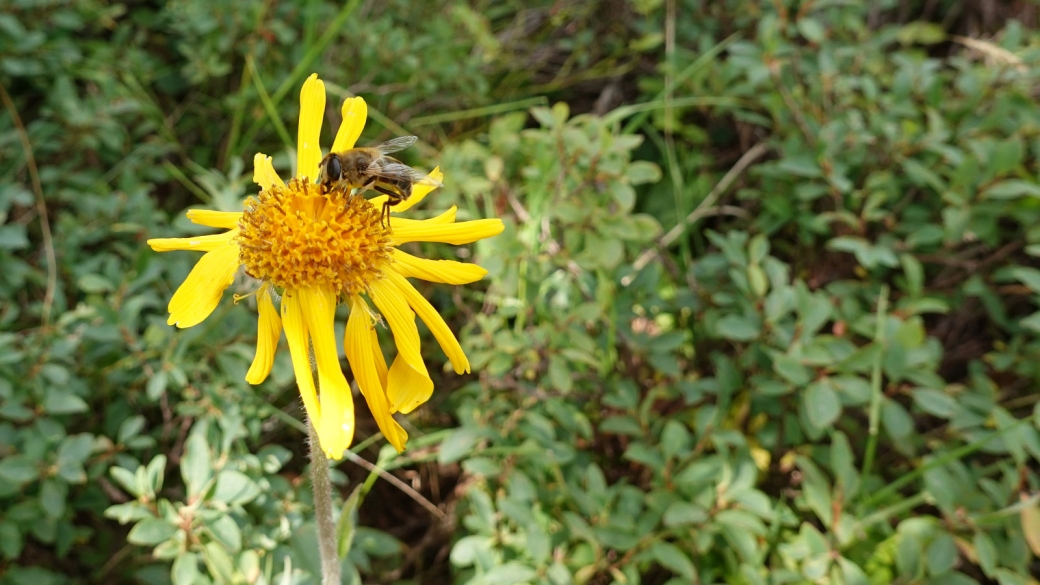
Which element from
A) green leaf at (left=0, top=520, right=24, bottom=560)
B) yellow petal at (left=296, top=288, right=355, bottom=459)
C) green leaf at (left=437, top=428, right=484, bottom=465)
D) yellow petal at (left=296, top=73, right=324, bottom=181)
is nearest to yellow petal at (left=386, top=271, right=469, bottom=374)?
yellow petal at (left=296, top=288, right=355, bottom=459)

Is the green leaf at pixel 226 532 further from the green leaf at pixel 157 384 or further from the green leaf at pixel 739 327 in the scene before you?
the green leaf at pixel 739 327

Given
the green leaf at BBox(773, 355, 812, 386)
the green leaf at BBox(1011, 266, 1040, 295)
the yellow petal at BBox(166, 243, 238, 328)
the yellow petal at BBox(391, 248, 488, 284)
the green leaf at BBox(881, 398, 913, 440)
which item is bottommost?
the green leaf at BBox(881, 398, 913, 440)

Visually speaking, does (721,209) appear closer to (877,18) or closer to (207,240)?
(877,18)

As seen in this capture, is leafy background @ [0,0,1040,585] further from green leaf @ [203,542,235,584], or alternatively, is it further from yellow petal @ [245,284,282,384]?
yellow petal @ [245,284,282,384]

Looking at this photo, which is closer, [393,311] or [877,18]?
[393,311]

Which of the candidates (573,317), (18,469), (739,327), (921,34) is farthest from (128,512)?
(921,34)

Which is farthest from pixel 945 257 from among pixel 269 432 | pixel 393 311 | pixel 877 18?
pixel 269 432
